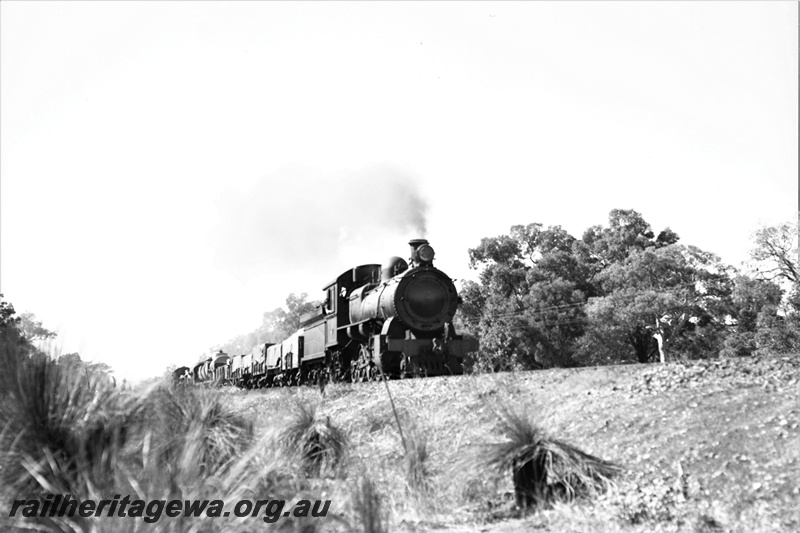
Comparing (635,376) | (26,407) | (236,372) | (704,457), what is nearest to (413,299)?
(635,376)

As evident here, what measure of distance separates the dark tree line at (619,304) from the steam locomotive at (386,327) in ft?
54.2

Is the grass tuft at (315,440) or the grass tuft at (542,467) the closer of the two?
the grass tuft at (542,467)

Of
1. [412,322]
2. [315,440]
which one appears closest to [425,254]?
[412,322]

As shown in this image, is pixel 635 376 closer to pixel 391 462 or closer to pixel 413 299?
pixel 391 462

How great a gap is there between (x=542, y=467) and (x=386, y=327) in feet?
36.4

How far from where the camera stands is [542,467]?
6902 mm

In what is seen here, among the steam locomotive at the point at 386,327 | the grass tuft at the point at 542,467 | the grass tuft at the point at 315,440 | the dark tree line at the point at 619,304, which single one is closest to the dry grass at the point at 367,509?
the grass tuft at the point at 542,467

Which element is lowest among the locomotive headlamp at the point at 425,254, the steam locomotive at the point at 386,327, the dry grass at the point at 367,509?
the dry grass at the point at 367,509

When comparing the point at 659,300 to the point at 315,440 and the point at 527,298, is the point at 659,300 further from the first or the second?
the point at 315,440

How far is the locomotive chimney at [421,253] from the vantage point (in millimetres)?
19594

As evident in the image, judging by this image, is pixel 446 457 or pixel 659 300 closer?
pixel 446 457

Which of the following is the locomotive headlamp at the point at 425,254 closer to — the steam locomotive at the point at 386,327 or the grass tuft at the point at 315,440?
the steam locomotive at the point at 386,327

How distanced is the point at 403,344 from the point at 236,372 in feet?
75.5

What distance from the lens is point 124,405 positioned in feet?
18.2
